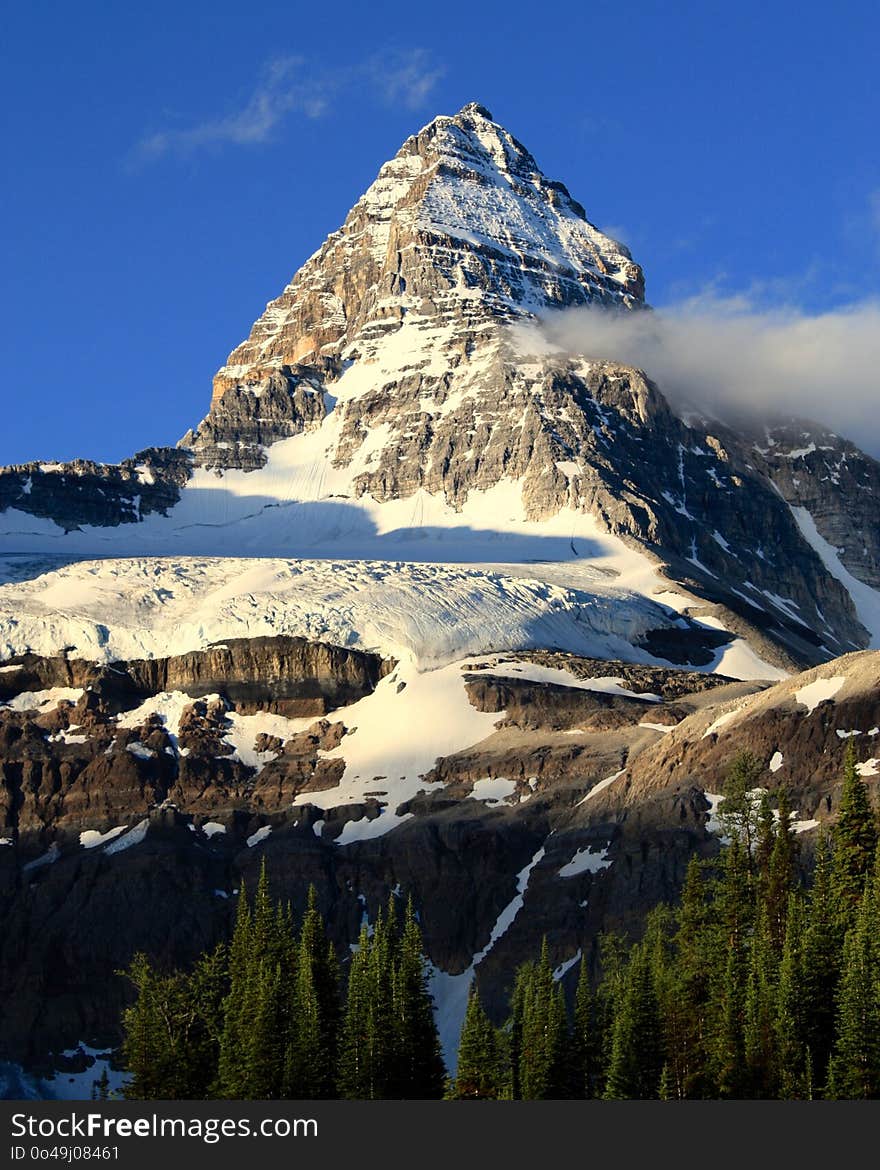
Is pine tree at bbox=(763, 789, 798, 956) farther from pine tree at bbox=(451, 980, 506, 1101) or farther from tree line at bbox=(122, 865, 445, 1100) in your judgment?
tree line at bbox=(122, 865, 445, 1100)

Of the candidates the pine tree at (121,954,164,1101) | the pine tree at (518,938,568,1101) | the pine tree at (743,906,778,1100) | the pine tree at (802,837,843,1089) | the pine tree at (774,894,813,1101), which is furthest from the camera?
the pine tree at (518,938,568,1101)

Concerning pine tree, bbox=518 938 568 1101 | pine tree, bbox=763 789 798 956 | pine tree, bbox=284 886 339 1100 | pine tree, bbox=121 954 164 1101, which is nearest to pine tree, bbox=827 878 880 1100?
pine tree, bbox=763 789 798 956

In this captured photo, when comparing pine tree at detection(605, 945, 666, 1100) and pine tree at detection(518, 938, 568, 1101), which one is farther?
pine tree at detection(518, 938, 568, 1101)

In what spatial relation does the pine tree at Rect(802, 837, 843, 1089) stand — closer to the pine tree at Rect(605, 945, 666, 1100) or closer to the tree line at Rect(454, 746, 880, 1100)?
the tree line at Rect(454, 746, 880, 1100)

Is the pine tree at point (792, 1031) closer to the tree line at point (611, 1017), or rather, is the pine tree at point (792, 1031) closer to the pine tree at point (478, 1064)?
the tree line at point (611, 1017)

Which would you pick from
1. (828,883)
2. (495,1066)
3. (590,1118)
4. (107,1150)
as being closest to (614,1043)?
(495,1066)

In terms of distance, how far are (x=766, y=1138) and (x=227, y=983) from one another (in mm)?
70789

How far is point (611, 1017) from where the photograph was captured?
128 m

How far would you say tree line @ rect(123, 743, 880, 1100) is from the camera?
11444 cm

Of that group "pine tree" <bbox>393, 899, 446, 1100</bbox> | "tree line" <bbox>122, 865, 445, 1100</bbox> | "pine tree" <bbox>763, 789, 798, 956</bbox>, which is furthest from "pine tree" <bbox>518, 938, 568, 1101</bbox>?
"pine tree" <bbox>763, 789, 798, 956</bbox>

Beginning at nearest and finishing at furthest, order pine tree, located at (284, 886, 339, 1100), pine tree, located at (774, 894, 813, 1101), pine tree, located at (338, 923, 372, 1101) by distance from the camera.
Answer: pine tree, located at (774, 894, 813, 1101) → pine tree, located at (284, 886, 339, 1100) → pine tree, located at (338, 923, 372, 1101)

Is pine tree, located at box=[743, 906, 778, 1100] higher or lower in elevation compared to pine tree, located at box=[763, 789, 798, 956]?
lower

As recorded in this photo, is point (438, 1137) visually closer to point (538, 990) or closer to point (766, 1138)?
point (766, 1138)

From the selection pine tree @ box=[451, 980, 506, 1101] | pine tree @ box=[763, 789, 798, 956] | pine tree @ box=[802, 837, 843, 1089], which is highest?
pine tree @ box=[763, 789, 798, 956]
